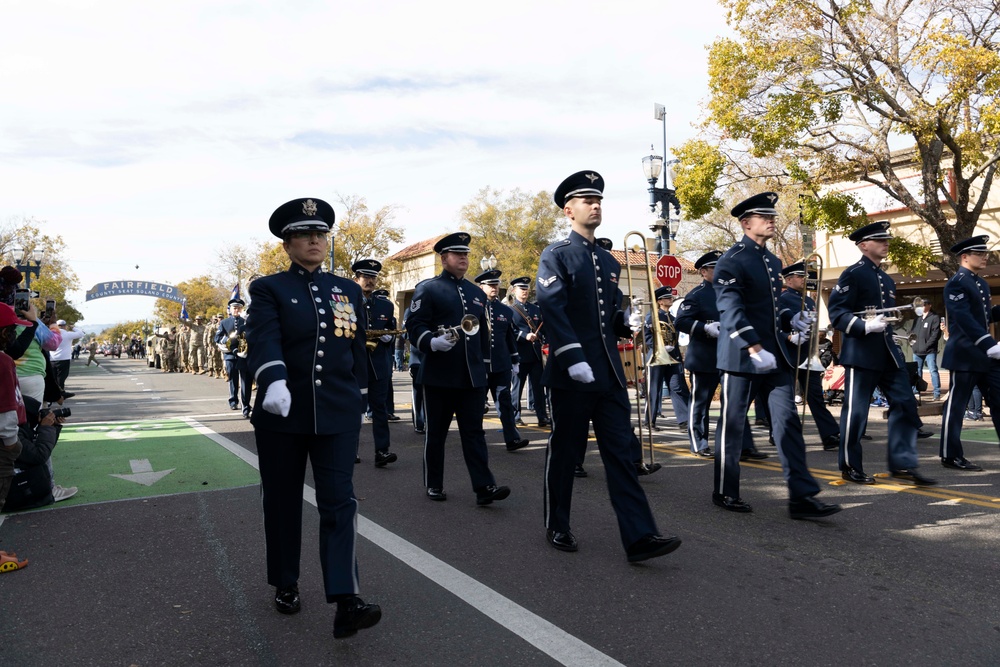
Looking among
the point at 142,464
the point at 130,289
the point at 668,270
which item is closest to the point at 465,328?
the point at 142,464

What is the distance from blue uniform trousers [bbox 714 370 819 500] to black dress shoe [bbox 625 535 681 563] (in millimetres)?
1528

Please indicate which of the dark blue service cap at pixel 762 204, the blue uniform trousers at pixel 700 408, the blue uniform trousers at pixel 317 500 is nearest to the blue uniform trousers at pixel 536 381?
the blue uniform trousers at pixel 700 408

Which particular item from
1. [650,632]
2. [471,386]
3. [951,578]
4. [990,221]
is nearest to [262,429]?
[650,632]

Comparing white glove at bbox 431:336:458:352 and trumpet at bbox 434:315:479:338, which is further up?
trumpet at bbox 434:315:479:338

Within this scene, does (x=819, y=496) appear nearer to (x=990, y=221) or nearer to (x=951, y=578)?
(x=951, y=578)

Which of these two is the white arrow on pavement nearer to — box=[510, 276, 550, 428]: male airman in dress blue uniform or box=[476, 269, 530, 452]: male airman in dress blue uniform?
box=[476, 269, 530, 452]: male airman in dress blue uniform

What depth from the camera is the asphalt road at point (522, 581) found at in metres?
3.51

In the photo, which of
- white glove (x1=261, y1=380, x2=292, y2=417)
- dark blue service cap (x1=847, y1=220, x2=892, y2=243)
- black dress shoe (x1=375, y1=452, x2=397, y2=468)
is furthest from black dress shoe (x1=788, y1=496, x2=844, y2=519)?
black dress shoe (x1=375, y1=452, x2=397, y2=468)

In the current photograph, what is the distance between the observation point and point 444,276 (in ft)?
22.5

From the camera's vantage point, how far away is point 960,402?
305 inches

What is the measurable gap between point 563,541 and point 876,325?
3.38 metres

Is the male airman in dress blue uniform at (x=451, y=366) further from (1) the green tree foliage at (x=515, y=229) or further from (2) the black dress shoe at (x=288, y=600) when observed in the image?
(1) the green tree foliage at (x=515, y=229)

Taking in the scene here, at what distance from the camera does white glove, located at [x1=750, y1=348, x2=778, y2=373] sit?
5.58 meters

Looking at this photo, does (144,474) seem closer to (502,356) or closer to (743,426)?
(502,356)
